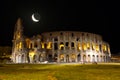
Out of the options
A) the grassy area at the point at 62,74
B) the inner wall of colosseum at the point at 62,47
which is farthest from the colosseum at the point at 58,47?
the grassy area at the point at 62,74

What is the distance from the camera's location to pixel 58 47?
3068 inches

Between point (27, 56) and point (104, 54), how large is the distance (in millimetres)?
35814

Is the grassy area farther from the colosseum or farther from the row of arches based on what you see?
the colosseum

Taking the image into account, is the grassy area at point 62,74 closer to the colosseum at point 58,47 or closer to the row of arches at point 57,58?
the row of arches at point 57,58

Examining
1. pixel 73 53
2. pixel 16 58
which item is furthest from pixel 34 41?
pixel 73 53

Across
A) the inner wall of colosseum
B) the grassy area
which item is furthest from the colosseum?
the grassy area

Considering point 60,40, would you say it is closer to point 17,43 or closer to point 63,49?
point 63,49

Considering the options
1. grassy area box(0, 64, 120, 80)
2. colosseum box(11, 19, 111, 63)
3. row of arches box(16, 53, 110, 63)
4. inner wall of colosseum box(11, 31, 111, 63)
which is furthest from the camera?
inner wall of colosseum box(11, 31, 111, 63)

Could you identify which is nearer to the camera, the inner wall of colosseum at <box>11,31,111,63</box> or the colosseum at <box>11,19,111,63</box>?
the colosseum at <box>11,19,111,63</box>

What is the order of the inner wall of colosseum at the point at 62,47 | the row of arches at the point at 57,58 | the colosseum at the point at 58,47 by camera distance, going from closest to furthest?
the row of arches at the point at 57,58, the colosseum at the point at 58,47, the inner wall of colosseum at the point at 62,47

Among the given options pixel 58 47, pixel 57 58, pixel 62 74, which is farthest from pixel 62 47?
pixel 62 74

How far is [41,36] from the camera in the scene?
264 feet

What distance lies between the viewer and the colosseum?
7369 cm

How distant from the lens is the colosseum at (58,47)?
73.7 metres
